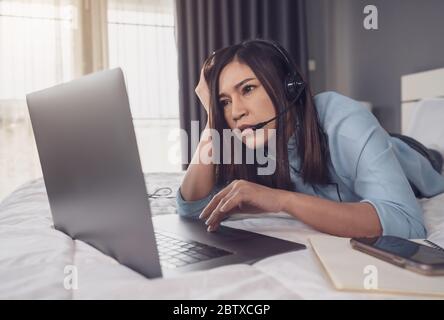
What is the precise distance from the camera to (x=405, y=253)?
532mm

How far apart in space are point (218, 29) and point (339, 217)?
2697 millimetres

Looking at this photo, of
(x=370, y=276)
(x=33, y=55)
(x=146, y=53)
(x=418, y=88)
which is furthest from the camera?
(x=146, y=53)

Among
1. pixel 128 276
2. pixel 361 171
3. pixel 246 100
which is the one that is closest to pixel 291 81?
pixel 246 100

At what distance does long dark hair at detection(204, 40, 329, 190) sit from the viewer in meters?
0.96

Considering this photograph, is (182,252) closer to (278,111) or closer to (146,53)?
(278,111)

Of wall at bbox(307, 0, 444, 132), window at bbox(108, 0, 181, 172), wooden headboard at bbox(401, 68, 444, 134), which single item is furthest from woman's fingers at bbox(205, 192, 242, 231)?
window at bbox(108, 0, 181, 172)

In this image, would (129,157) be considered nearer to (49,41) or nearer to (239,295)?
(239,295)

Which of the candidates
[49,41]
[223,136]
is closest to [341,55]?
[49,41]

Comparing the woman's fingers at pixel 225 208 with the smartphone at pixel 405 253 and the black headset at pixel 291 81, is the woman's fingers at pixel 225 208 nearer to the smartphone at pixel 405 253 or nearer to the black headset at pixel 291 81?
the smartphone at pixel 405 253

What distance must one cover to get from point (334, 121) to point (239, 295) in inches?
22.1

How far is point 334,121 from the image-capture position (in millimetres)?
915

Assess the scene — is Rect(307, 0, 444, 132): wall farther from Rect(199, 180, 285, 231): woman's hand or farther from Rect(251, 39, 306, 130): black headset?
Rect(199, 180, 285, 231): woman's hand

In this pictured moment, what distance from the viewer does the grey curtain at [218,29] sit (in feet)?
10.1

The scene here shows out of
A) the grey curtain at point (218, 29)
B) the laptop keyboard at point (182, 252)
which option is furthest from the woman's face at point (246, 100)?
the grey curtain at point (218, 29)
